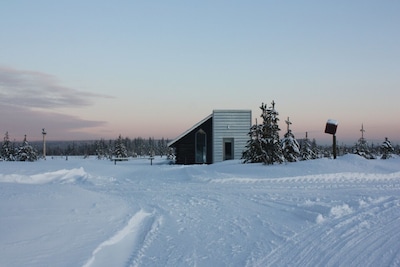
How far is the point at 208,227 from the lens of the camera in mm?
6906

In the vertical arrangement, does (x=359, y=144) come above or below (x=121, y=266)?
above

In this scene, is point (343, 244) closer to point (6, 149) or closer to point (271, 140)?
point (271, 140)

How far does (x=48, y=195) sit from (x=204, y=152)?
18259 mm

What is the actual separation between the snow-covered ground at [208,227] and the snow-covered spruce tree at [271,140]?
303 inches

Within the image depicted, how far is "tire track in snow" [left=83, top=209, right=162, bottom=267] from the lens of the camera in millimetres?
5137

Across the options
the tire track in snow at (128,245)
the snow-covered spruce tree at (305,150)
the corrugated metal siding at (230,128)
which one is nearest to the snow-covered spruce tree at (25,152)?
the corrugated metal siding at (230,128)

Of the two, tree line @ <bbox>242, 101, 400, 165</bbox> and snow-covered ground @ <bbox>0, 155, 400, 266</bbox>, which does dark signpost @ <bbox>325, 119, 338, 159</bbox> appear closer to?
tree line @ <bbox>242, 101, 400, 165</bbox>

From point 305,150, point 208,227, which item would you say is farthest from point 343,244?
point 305,150

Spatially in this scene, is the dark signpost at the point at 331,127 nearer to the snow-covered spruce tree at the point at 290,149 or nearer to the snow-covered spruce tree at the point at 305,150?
the snow-covered spruce tree at the point at 290,149

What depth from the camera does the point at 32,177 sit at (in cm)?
1566

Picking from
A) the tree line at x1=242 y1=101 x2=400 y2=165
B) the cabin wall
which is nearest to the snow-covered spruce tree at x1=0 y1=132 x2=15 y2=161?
the cabin wall

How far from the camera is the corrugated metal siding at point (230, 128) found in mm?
27125

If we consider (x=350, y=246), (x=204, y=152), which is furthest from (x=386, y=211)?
(x=204, y=152)

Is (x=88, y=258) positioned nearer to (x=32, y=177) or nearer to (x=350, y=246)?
(x=350, y=246)
